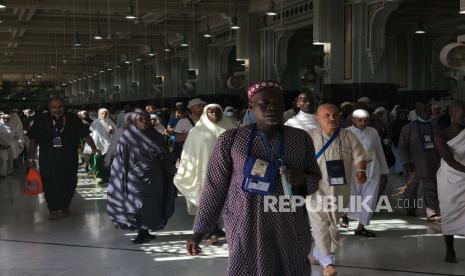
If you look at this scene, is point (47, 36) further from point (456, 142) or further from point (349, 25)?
point (456, 142)

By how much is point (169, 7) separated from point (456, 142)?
50.5ft

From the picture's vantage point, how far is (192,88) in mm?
23547

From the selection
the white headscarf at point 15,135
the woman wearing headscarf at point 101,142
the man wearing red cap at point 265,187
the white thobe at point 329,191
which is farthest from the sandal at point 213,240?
the white headscarf at point 15,135

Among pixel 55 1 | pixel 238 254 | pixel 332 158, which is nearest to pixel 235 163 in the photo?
pixel 238 254

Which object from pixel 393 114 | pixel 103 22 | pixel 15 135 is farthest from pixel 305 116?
pixel 103 22

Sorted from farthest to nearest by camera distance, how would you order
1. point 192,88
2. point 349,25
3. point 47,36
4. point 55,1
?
point 47,36
point 192,88
point 55,1
point 349,25

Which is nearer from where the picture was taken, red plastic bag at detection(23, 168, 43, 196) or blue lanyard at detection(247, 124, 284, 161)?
blue lanyard at detection(247, 124, 284, 161)

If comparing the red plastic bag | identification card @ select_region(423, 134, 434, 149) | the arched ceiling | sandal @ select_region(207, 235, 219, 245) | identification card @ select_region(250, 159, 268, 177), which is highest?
the arched ceiling

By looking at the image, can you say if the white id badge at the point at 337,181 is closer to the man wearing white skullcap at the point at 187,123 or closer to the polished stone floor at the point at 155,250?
the polished stone floor at the point at 155,250

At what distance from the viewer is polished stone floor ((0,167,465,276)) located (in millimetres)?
4875

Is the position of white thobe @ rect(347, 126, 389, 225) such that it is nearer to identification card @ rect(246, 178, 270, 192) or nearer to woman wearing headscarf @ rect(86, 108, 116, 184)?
identification card @ rect(246, 178, 270, 192)

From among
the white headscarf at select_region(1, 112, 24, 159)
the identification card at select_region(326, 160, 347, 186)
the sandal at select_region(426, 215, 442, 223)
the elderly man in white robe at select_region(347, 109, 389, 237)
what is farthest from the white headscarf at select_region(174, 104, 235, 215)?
the white headscarf at select_region(1, 112, 24, 159)

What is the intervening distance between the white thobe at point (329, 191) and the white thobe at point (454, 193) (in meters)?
0.80

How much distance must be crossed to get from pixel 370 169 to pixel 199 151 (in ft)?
5.48
